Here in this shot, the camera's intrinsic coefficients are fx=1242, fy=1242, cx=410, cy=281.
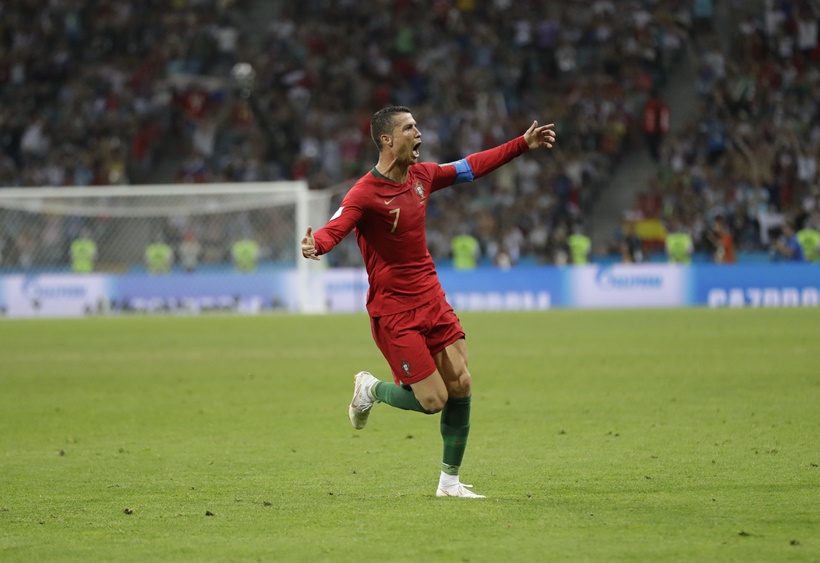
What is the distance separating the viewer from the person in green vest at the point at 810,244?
26.3 metres

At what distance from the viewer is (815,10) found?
101 feet

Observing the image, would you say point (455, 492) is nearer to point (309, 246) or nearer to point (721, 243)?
point (309, 246)

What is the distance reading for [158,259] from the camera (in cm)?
2762

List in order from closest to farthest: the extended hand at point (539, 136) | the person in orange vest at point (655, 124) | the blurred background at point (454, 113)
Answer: the extended hand at point (539, 136), the blurred background at point (454, 113), the person in orange vest at point (655, 124)

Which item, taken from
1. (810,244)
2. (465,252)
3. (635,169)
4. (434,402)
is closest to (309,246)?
(434,402)

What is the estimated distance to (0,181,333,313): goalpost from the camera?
27.5 m

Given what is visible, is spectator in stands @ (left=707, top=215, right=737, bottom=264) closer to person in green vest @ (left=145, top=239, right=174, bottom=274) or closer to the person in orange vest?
the person in orange vest

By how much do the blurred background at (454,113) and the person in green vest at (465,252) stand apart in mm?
63

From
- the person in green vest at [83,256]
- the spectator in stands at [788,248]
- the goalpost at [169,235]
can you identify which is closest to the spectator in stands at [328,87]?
the goalpost at [169,235]

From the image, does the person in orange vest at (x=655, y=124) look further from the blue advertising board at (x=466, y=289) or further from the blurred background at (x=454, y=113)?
the blue advertising board at (x=466, y=289)

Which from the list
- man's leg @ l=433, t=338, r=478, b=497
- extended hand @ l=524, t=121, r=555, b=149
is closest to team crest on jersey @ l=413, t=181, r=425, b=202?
extended hand @ l=524, t=121, r=555, b=149

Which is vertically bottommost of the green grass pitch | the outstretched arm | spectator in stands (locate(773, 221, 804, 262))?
the green grass pitch

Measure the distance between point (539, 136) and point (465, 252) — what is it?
69.0 feet

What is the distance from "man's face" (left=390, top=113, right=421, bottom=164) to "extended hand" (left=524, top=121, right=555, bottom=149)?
0.75m
